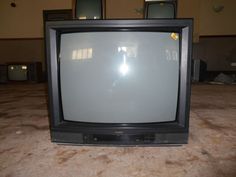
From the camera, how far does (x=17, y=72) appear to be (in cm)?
360

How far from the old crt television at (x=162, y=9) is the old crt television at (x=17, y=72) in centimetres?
229

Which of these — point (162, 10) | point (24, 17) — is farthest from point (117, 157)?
point (24, 17)

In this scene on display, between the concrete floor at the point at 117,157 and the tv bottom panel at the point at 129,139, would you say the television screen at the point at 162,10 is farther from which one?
the tv bottom panel at the point at 129,139

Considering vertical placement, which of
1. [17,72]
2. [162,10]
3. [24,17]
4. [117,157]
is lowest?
[117,157]

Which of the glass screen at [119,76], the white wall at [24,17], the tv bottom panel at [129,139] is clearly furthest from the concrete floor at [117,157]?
the white wall at [24,17]

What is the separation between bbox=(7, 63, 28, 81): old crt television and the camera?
3.58 metres

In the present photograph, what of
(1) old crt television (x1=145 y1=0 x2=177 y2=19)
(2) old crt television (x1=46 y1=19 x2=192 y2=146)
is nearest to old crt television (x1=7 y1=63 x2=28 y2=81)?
(1) old crt television (x1=145 y1=0 x2=177 y2=19)

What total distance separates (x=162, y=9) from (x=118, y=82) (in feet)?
9.64

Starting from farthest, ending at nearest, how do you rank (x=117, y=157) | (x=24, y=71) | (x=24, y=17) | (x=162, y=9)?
(x=24, y=17), (x=24, y=71), (x=162, y=9), (x=117, y=157)

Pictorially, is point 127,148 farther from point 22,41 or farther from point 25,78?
point 22,41

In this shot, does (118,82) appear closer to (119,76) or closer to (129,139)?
(119,76)

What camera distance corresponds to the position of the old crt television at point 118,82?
80cm

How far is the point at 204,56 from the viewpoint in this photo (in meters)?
4.03

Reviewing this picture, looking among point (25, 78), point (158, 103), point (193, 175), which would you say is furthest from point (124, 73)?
point (25, 78)
